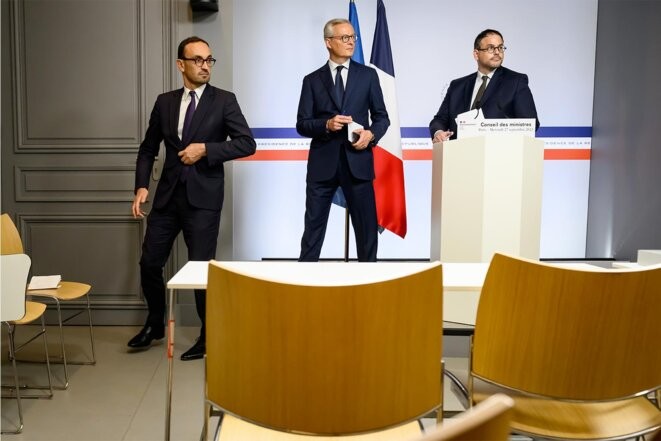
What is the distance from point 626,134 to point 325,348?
12.9ft

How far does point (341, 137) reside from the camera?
123 inches

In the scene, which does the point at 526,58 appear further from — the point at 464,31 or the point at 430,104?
the point at 430,104

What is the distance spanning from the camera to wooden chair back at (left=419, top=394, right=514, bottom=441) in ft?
1.24

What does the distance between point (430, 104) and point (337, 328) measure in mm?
3751

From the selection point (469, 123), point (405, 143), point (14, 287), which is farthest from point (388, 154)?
point (14, 287)

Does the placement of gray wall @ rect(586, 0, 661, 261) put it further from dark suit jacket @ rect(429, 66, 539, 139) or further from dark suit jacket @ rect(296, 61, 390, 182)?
dark suit jacket @ rect(296, 61, 390, 182)

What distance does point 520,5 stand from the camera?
4.28 m

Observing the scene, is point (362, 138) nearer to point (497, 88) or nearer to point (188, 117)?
point (497, 88)

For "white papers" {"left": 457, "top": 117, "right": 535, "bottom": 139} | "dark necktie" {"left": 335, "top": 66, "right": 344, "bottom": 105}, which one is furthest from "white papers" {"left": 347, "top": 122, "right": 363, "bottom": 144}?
"white papers" {"left": 457, "top": 117, "right": 535, "bottom": 139}

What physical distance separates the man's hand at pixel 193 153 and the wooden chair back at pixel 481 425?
8.99 feet

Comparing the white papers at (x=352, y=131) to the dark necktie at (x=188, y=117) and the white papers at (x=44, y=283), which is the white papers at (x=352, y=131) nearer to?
the dark necktie at (x=188, y=117)

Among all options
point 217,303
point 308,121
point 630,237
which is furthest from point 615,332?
point 630,237

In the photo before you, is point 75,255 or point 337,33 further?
point 75,255

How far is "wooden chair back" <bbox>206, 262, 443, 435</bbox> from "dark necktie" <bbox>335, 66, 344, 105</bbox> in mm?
2384
